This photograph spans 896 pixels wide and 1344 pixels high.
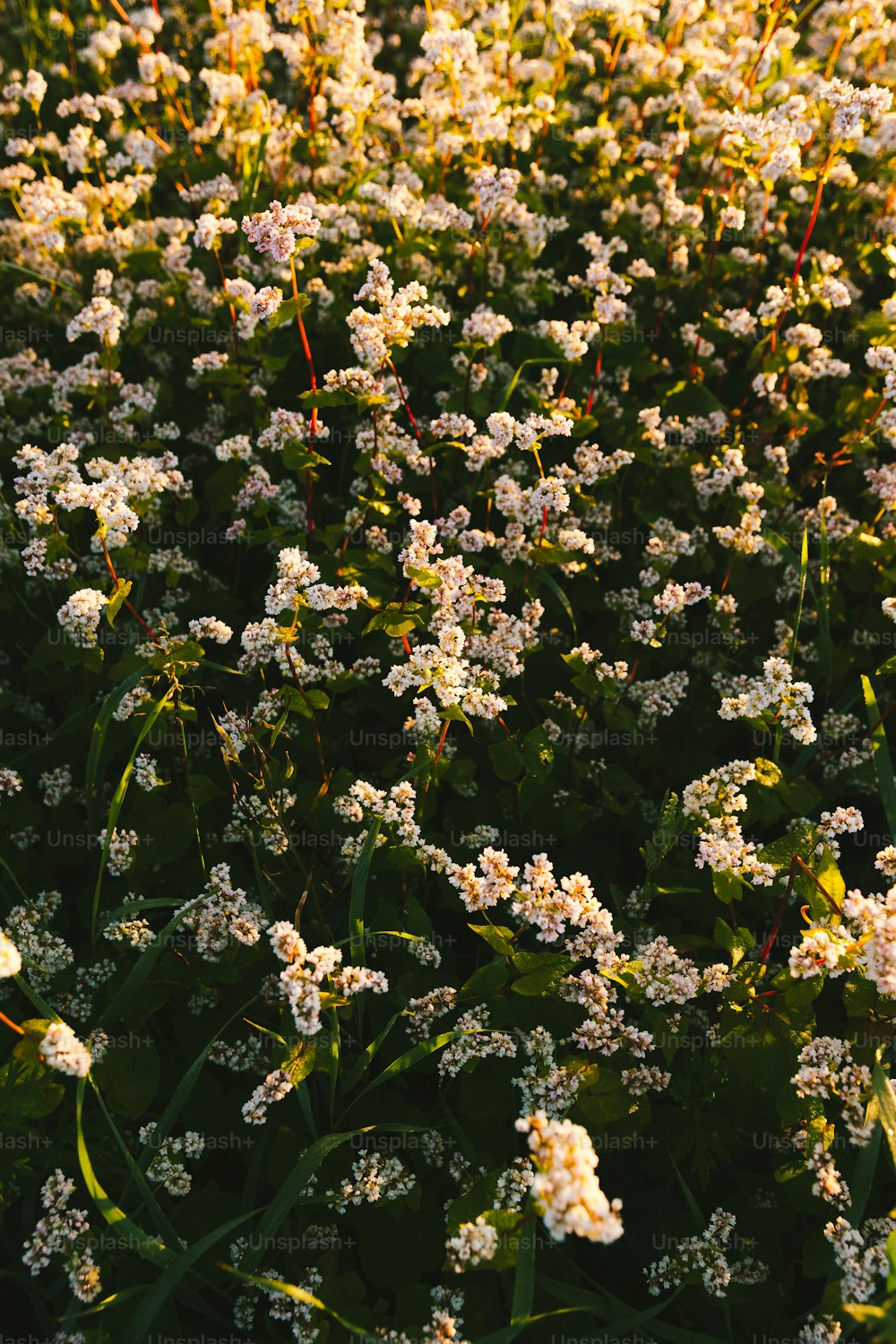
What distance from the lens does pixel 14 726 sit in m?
6.00

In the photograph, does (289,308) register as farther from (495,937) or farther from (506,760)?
(495,937)

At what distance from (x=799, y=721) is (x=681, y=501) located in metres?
2.41

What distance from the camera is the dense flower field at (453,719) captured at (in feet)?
13.1

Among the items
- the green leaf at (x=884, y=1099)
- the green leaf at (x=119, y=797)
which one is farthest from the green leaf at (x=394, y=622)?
the green leaf at (x=884, y=1099)

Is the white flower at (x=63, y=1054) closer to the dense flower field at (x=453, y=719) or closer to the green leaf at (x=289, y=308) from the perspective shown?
the dense flower field at (x=453, y=719)

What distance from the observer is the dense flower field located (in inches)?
157

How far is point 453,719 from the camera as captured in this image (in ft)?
16.2

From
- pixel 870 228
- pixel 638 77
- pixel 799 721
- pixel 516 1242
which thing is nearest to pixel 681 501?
pixel 799 721

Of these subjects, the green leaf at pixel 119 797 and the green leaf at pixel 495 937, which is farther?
the green leaf at pixel 119 797

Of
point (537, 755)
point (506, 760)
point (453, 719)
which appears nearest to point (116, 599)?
point (453, 719)

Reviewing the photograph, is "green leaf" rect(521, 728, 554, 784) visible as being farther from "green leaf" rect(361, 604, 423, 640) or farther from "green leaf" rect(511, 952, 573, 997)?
"green leaf" rect(511, 952, 573, 997)

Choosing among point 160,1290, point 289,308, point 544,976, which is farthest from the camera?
point 289,308

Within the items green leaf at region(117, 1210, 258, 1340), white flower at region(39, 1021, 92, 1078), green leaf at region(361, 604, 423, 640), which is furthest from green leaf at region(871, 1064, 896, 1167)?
white flower at region(39, 1021, 92, 1078)

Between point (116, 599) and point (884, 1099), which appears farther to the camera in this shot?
point (116, 599)
